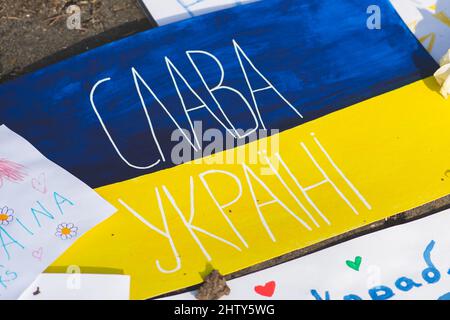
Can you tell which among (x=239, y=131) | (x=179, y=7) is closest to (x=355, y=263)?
(x=239, y=131)

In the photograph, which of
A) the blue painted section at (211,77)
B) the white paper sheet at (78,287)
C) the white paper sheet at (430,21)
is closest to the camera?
the white paper sheet at (78,287)

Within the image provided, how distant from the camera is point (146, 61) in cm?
142

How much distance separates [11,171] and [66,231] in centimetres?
20

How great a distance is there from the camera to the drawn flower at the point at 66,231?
1.23m

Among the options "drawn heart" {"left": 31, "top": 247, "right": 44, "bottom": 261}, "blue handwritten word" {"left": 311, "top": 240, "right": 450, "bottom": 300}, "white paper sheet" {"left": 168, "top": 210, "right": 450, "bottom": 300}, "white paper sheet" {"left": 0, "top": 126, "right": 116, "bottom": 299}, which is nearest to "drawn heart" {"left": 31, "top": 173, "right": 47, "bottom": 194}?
"white paper sheet" {"left": 0, "top": 126, "right": 116, "bottom": 299}

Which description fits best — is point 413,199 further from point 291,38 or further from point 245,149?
point 291,38

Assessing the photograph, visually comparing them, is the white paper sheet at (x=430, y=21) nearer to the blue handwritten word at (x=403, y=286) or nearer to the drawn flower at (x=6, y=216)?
the blue handwritten word at (x=403, y=286)

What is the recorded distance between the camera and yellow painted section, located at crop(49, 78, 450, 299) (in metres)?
1.21

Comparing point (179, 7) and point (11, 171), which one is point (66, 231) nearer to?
point (11, 171)

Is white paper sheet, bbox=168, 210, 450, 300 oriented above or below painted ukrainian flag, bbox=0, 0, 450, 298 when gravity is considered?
below

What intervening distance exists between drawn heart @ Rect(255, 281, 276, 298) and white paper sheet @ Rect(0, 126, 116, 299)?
1.17 feet

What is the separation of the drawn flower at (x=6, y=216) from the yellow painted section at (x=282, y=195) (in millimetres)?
145

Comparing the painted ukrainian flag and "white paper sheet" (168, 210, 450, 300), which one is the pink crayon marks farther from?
"white paper sheet" (168, 210, 450, 300)

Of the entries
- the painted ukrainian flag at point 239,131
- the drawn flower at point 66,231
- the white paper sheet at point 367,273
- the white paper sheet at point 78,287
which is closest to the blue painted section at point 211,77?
the painted ukrainian flag at point 239,131
